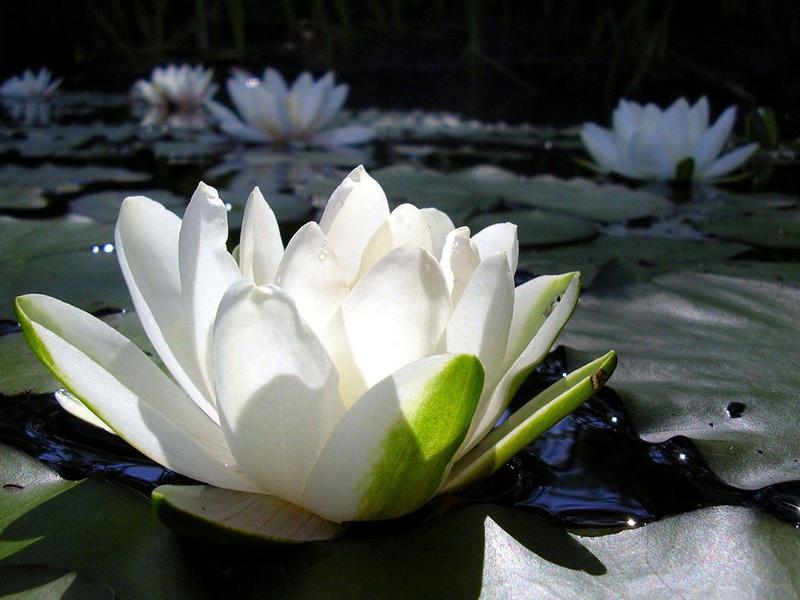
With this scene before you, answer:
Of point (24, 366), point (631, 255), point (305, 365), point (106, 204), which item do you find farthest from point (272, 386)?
point (106, 204)

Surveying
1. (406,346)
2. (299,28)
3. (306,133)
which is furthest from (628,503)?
(299,28)

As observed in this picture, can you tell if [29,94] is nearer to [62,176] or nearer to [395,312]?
[62,176]

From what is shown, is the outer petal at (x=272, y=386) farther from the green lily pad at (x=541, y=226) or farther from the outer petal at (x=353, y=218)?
the green lily pad at (x=541, y=226)

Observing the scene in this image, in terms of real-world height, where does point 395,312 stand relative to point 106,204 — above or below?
above

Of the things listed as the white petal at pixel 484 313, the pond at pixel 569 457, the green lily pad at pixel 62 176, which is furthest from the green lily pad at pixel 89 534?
the green lily pad at pixel 62 176

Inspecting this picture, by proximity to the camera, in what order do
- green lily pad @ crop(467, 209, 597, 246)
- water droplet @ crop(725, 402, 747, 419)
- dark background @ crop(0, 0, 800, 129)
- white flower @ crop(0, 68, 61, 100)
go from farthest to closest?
white flower @ crop(0, 68, 61, 100) < dark background @ crop(0, 0, 800, 129) < green lily pad @ crop(467, 209, 597, 246) < water droplet @ crop(725, 402, 747, 419)

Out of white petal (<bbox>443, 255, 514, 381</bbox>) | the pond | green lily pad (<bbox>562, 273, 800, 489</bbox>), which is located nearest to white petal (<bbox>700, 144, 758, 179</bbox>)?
the pond

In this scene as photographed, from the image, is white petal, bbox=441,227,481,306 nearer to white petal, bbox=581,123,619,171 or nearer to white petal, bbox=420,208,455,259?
white petal, bbox=420,208,455,259
